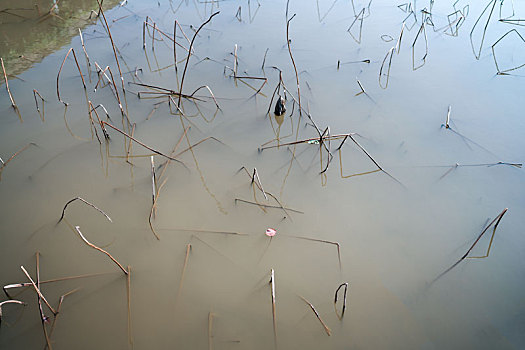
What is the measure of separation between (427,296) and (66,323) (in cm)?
117

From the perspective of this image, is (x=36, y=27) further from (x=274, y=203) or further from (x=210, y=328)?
(x=210, y=328)

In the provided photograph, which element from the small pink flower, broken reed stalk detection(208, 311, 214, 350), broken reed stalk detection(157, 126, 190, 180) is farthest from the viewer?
broken reed stalk detection(157, 126, 190, 180)

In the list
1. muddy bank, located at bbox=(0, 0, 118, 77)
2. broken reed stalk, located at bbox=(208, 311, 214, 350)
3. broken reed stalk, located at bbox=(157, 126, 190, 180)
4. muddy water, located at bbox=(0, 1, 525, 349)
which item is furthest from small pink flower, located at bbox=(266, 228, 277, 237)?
muddy bank, located at bbox=(0, 0, 118, 77)

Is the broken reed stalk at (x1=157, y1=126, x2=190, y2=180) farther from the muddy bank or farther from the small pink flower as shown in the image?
the muddy bank

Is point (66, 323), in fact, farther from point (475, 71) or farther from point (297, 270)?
point (475, 71)

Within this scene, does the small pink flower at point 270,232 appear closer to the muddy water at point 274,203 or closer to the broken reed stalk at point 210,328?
the muddy water at point 274,203

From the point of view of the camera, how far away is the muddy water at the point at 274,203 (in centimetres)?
115

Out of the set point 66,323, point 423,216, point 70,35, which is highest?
point 70,35

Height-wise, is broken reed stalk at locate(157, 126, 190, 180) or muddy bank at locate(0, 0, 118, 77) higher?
muddy bank at locate(0, 0, 118, 77)

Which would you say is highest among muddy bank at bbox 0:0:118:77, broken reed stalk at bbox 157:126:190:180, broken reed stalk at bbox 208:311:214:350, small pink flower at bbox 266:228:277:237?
muddy bank at bbox 0:0:118:77

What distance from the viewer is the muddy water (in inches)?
45.3

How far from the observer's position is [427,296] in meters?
1.21

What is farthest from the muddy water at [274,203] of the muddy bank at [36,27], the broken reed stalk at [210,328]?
the muddy bank at [36,27]

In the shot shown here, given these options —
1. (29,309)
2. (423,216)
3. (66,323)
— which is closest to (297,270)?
(423,216)
